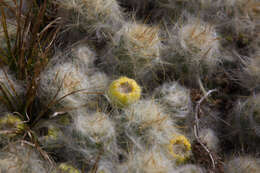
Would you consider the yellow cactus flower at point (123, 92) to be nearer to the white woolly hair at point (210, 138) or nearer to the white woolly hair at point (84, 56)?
the white woolly hair at point (84, 56)

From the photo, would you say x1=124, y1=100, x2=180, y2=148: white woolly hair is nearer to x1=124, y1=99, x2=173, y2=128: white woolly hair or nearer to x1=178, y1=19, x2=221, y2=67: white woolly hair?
x1=124, y1=99, x2=173, y2=128: white woolly hair

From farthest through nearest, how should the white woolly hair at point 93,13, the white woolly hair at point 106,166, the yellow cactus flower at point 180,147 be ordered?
the white woolly hair at point 93,13, the yellow cactus flower at point 180,147, the white woolly hair at point 106,166

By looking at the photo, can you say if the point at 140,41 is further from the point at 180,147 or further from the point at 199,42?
the point at 180,147

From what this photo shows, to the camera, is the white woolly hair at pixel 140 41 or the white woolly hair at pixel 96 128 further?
the white woolly hair at pixel 140 41

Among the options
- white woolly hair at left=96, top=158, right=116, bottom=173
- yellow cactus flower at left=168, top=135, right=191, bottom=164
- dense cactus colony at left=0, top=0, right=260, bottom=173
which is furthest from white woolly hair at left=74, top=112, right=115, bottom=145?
yellow cactus flower at left=168, top=135, right=191, bottom=164

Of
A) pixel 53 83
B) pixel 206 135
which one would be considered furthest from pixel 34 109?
pixel 206 135

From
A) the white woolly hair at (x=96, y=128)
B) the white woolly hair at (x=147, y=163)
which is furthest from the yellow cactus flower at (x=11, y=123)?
the white woolly hair at (x=147, y=163)
